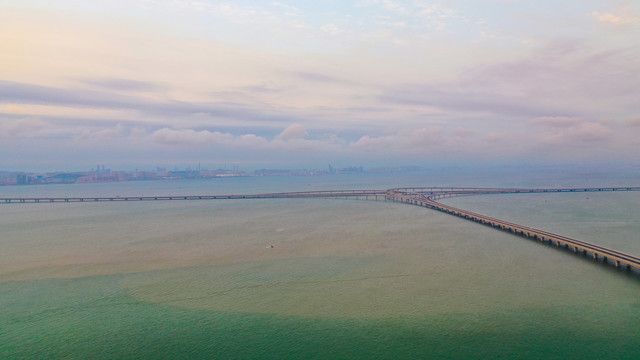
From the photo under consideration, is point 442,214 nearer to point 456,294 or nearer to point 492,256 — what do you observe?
point 492,256

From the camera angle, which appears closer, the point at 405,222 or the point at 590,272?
the point at 590,272

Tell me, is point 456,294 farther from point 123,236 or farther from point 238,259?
point 123,236

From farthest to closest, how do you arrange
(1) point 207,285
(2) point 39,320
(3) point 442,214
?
(3) point 442,214
(1) point 207,285
(2) point 39,320

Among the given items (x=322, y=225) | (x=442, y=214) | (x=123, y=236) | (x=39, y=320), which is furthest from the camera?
(x=442, y=214)

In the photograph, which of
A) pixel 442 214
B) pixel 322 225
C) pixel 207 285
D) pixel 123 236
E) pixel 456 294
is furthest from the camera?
pixel 442 214

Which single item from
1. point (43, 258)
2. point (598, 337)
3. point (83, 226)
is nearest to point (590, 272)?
point (598, 337)

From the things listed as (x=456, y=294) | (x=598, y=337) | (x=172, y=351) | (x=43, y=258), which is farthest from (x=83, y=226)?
(x=598, y=337)
